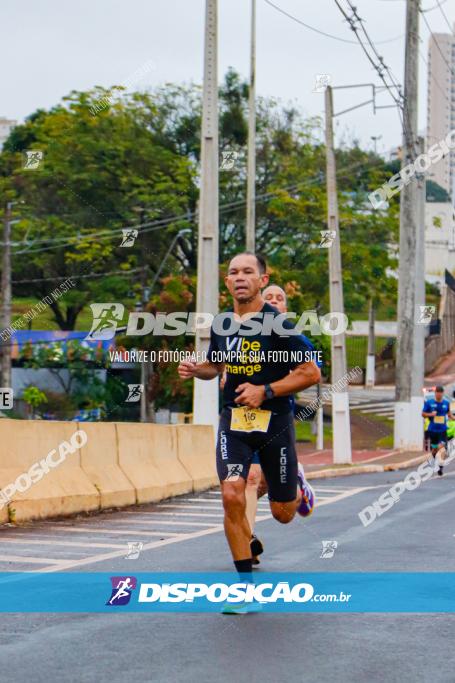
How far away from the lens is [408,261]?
36062mm

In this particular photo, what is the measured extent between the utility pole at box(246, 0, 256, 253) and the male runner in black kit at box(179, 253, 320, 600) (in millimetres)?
27885

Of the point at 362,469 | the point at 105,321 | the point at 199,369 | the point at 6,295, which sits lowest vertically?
the point at 362,469

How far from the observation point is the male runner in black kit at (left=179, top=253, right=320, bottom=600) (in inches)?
309

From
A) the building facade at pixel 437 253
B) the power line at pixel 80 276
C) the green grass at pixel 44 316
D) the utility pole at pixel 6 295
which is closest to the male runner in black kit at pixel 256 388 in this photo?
the utility pole at pixel 6 295

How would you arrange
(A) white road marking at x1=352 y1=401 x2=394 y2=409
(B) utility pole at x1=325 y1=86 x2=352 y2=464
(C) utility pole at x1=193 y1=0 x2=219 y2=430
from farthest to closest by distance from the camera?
(A) white road marking at x1=352 y1=401 x2=394 y2=409 < (B) utility pole at x1=325 y1=86 x2=352 y2=464 < (C) utility pole at x1=193 y1=0 x2=219 y2=430

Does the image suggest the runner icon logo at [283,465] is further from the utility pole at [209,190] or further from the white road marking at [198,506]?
the utility pole at [209,190]

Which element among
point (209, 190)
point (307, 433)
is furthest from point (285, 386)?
point (307, 433)

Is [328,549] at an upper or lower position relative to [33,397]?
lower

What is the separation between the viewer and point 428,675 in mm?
5797

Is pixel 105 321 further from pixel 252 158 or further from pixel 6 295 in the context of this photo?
pixel 252 158

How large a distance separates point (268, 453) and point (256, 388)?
47 centimetres

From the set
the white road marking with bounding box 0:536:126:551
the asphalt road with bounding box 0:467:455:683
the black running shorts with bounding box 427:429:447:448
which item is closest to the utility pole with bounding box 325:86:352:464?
the black running shorts with bounding box 427:429:447:448

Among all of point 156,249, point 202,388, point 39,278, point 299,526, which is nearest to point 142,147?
point 156,249

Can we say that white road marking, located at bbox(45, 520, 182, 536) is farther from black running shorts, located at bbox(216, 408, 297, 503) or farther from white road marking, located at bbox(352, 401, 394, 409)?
white road marking, located at bbox(352, 401, 394, 409)
